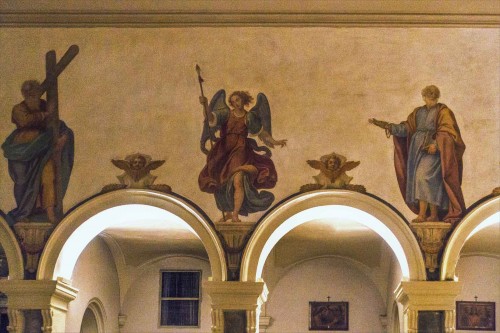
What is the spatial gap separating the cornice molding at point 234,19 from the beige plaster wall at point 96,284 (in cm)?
475

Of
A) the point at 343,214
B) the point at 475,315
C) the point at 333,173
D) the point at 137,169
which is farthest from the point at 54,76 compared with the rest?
the point at 475,315

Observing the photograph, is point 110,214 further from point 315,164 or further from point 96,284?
point 96,284

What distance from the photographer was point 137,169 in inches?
556

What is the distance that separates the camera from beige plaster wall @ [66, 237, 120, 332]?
666 inches

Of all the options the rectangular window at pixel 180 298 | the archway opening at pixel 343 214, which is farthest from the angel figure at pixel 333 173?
the rectangular window at pixel 180 298

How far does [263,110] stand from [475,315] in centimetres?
719

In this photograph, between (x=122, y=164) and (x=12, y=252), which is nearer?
(x=12, y=252)

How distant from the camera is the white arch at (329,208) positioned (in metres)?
13.6

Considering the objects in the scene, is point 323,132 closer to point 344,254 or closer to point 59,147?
point 59,147

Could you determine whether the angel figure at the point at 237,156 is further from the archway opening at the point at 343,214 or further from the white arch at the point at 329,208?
the archway opening at the point at 343,214

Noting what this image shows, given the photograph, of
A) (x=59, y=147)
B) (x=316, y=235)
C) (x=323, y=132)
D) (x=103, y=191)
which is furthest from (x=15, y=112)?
(x=316, y=235)

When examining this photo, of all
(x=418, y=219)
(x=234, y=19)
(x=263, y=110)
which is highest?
(x=234, y=19)

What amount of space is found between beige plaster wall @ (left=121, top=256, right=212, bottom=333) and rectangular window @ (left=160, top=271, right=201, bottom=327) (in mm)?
106

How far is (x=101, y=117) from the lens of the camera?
14430 millimetres
